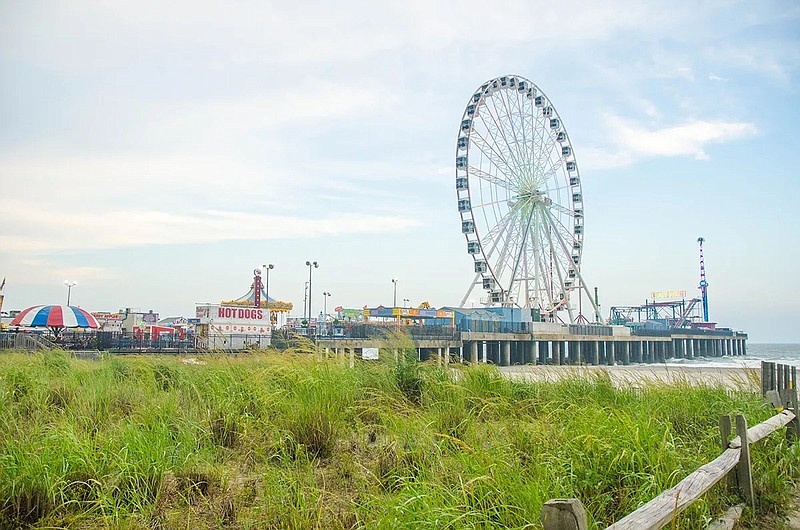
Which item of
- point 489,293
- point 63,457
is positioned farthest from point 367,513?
point 489,293

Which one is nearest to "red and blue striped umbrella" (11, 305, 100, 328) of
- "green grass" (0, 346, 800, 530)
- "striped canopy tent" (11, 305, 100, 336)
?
"striped canopy tent" (11, 305, 100, 336)

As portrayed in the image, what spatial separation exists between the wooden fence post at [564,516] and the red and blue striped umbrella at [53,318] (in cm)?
2610

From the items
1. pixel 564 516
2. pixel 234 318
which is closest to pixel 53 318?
pixel 234 318

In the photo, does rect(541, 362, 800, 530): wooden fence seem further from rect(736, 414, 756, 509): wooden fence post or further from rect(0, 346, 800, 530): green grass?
rect(0, 346, 800, 530): green grass

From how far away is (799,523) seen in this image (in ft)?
15.6

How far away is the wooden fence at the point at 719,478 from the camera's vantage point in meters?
2.45

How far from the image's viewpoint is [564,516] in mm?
2445

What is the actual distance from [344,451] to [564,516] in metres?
3.23

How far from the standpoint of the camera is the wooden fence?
8.05ft

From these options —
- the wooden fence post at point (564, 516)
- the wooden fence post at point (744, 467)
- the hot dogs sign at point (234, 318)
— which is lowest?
the wooden fence post at point (744, 467)

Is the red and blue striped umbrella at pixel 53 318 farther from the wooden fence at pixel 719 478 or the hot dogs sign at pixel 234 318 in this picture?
the wooden fence at pixel 719 478

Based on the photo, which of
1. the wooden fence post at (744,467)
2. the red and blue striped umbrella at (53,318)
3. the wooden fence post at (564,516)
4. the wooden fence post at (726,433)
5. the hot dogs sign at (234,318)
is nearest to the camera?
the wooden fence post at (564,516)

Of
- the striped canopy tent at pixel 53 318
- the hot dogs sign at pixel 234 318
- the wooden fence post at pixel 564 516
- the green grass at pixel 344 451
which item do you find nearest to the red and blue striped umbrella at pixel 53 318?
the striped canopy tent at pixel 53 318

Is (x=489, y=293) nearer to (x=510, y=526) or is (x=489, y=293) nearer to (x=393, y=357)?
(x=393, y=357)
